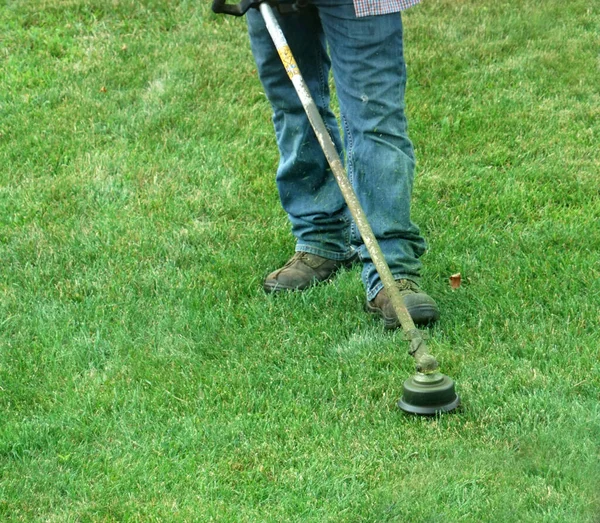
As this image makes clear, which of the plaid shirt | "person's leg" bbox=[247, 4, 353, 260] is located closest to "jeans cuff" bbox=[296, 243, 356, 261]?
"person's leg" bbox=[247, 4, 353, 260]

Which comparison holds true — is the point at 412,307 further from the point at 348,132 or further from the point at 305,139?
the point at 305,139

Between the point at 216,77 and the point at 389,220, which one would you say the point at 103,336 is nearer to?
the point at 389,220

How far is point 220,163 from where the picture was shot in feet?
18.4

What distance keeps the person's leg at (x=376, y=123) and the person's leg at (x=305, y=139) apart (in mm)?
239

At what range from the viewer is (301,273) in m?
4.26

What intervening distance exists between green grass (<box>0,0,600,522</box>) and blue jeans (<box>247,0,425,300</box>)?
9.6 inches

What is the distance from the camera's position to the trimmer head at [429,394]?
3200 millimetres

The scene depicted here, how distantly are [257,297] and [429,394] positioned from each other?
3.90 feet

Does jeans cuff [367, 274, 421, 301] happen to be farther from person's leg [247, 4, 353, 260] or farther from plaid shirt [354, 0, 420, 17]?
plaid shirt [354, 0, 420, 17]

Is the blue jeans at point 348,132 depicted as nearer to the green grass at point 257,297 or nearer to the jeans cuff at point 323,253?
the jeans cuff at point 323,253

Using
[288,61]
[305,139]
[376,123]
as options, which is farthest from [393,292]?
[305,139]

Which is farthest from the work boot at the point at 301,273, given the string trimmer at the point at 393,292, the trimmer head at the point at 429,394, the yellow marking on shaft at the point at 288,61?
the trimmer head at the point at 429,394

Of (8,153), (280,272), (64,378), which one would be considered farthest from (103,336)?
(8,153)

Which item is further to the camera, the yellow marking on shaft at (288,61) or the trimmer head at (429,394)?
the yellow marking on shaft at (288,61)
